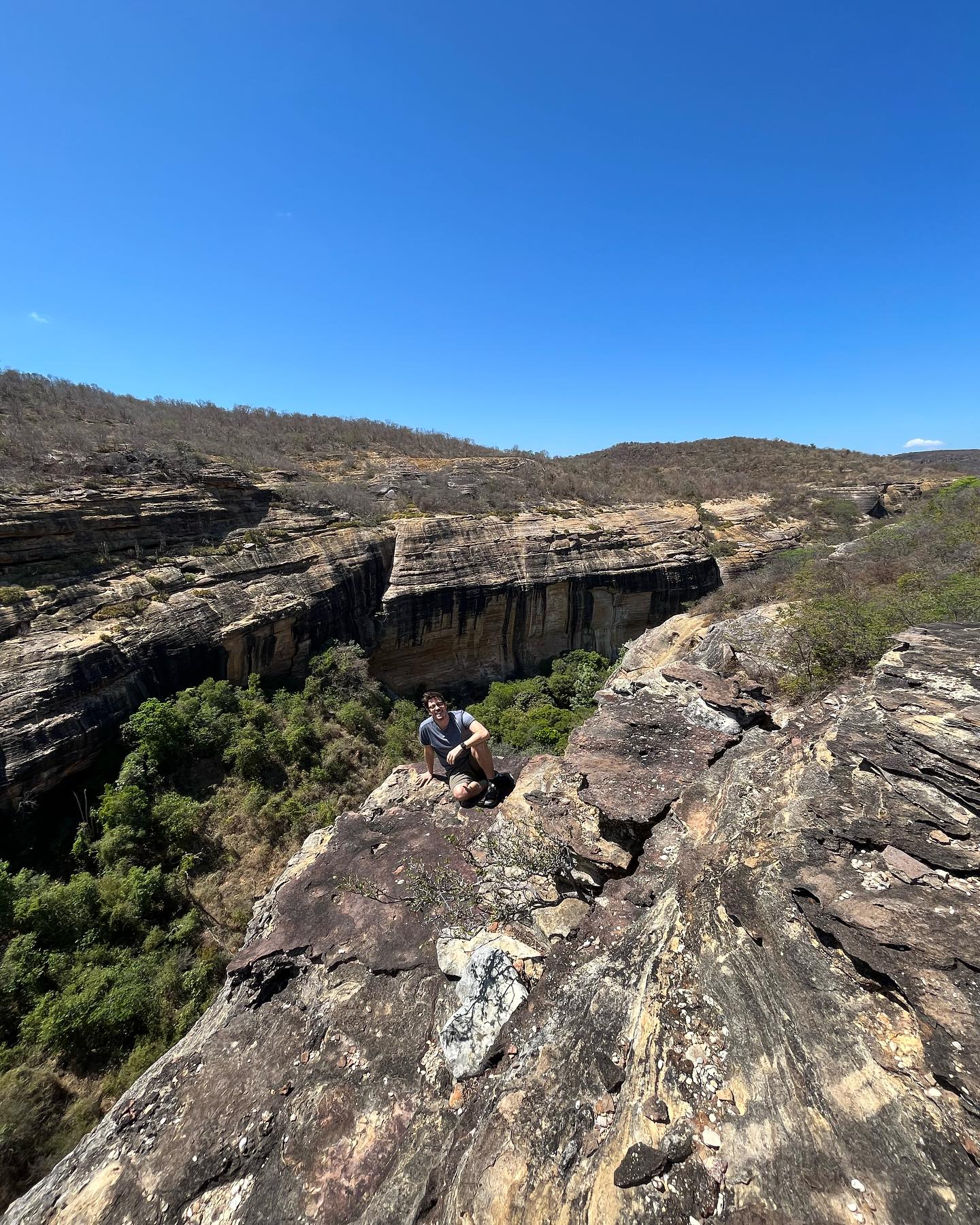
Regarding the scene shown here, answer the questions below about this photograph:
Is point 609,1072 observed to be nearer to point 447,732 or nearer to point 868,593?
point 447,732

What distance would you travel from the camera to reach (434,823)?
5.43 meters

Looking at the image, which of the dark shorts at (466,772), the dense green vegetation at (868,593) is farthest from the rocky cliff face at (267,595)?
the dark shorts at (466,772)

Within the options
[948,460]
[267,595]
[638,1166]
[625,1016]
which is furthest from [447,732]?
[948,460]

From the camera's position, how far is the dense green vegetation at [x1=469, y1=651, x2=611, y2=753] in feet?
39.5

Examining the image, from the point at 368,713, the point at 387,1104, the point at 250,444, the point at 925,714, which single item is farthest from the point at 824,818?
the point at 250,444

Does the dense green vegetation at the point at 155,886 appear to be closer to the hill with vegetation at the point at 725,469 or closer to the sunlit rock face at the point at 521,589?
the sunlit rock face at the point at 521,589

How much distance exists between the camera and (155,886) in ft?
24.7

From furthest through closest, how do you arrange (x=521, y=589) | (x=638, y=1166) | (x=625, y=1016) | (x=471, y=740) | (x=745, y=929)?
(x=521, y=589)
(x=471, y=740)
(x=745, y=929)
(x=625, y=1016)
(x=638, y=1166)

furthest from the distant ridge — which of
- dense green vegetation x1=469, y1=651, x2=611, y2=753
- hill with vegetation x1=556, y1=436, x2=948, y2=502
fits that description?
dense green vegetation x1=469, y1=651, x2=611, y2=753

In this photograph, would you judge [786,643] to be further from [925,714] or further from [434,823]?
[434,823]

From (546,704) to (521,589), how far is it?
424 cm

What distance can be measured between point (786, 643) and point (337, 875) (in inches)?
296

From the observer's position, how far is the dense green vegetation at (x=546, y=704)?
1204cm

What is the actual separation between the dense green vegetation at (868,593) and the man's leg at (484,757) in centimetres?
444
